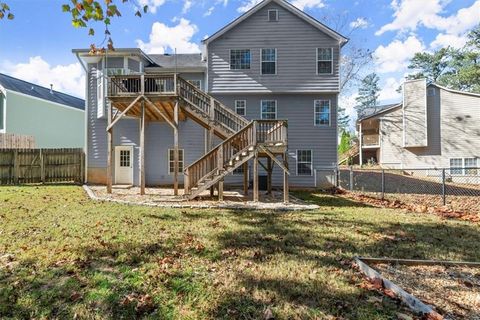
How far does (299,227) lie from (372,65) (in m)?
24.1

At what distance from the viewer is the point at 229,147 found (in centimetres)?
970

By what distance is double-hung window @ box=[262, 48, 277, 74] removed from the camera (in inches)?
562

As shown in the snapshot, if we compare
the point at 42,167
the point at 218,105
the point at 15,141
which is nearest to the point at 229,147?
the point at 218,105

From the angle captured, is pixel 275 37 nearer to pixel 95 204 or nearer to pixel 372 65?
pixel 95 204

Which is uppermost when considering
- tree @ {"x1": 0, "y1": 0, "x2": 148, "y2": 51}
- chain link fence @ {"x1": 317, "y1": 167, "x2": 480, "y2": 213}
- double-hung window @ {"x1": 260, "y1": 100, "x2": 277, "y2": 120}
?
double-hung window @ {"x1": 260, "y1": 100, "x2": 277, "y2": 120}

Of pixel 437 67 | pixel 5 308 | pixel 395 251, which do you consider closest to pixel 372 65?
pixel 437 67

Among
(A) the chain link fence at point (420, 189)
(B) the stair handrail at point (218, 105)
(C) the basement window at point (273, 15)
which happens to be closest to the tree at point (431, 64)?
(A) the chain link fence at point (420, 189)

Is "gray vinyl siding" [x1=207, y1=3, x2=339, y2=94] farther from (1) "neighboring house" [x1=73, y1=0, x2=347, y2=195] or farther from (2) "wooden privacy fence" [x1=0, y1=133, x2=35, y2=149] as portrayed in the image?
(2) "wooden privacy fence" [x1=0, y1=133, x2=35, y2=149]

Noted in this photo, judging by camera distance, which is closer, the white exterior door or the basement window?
the basement window

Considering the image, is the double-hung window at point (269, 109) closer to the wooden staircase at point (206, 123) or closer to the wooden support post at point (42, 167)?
the wooden staircase at point (206, 123)

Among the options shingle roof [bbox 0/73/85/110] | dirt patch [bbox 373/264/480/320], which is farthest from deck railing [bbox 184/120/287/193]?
shingle roof [bbox 0/73/85/110]

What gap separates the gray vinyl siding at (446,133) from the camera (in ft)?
65.8

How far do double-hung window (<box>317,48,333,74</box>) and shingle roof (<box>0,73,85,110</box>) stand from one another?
20538 mm

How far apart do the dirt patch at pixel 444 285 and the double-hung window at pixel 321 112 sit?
11066 millimetres
